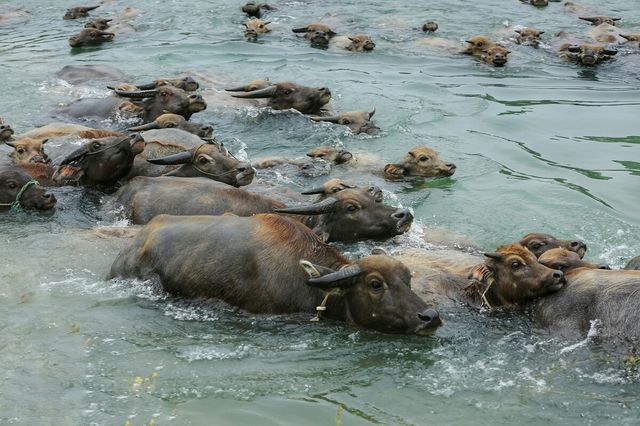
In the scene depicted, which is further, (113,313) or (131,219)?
(131,219)

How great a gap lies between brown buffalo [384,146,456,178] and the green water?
0.56ft

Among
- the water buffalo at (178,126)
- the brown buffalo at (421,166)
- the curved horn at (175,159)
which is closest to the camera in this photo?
the curved horn at (175,159)

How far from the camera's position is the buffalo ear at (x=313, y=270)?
311 inches

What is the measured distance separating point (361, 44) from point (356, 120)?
5969mm

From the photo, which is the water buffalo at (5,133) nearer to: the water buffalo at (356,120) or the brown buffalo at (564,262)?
the water buffalo at (356,120)

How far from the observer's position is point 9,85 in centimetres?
1781

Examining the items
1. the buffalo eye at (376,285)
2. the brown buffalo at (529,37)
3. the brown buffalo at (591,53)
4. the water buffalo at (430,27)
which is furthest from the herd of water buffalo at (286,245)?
the water buffalo at (430,27)

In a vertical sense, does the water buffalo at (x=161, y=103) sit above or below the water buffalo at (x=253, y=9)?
above

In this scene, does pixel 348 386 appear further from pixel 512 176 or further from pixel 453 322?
pixel 512 176

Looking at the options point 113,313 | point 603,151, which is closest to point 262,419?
point 113,313

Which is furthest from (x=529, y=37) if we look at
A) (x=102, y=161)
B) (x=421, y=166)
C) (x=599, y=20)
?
(x=102, y=161)

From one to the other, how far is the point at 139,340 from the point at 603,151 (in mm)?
9079

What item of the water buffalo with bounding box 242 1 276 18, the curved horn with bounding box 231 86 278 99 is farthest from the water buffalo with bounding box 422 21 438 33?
the curved horn with bounding box 231 86 278 99

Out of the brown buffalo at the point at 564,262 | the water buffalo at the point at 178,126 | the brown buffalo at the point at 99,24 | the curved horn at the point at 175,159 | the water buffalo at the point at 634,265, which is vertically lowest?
the brown buffalo at the point at 99,24
